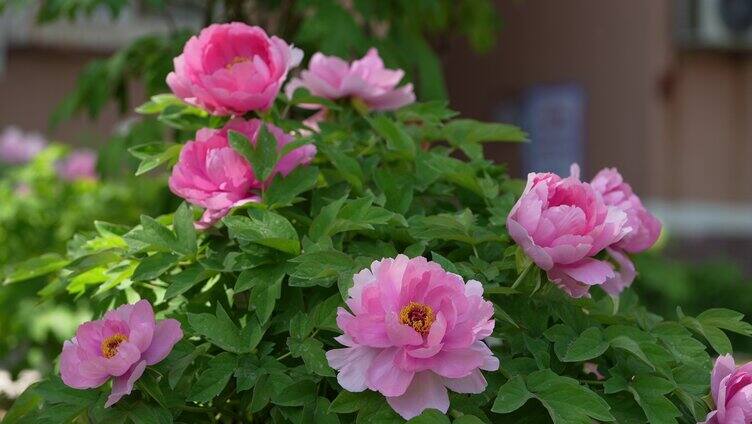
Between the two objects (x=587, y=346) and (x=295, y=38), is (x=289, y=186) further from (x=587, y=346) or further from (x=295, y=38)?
(x=295, y=38)

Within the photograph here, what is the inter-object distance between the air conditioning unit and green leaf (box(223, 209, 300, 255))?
8.58 metres

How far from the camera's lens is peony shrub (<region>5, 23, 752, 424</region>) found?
1140 millimetres

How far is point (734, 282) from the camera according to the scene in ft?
24.5

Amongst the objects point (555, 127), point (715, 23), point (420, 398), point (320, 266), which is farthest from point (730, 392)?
point (555, 127)

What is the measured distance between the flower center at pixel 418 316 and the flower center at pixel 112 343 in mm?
321

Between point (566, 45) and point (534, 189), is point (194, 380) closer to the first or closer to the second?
point (534, 189)

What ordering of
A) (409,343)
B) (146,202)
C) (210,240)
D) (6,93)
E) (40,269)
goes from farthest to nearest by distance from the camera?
(6,93), (146,202), (40,269), (210,240), (409,343)

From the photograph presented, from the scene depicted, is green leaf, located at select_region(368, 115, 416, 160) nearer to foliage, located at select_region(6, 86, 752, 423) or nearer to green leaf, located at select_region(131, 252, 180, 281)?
foliage, located at select_region(6, 86, 752, 423)

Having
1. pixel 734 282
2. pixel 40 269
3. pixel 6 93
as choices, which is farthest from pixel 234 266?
pixel 6 93

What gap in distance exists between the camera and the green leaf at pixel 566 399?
3.73ft

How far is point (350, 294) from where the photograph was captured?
1.14 m

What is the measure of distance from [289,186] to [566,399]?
441mm

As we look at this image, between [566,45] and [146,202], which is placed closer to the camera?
[146,202]

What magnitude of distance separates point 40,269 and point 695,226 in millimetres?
8684
